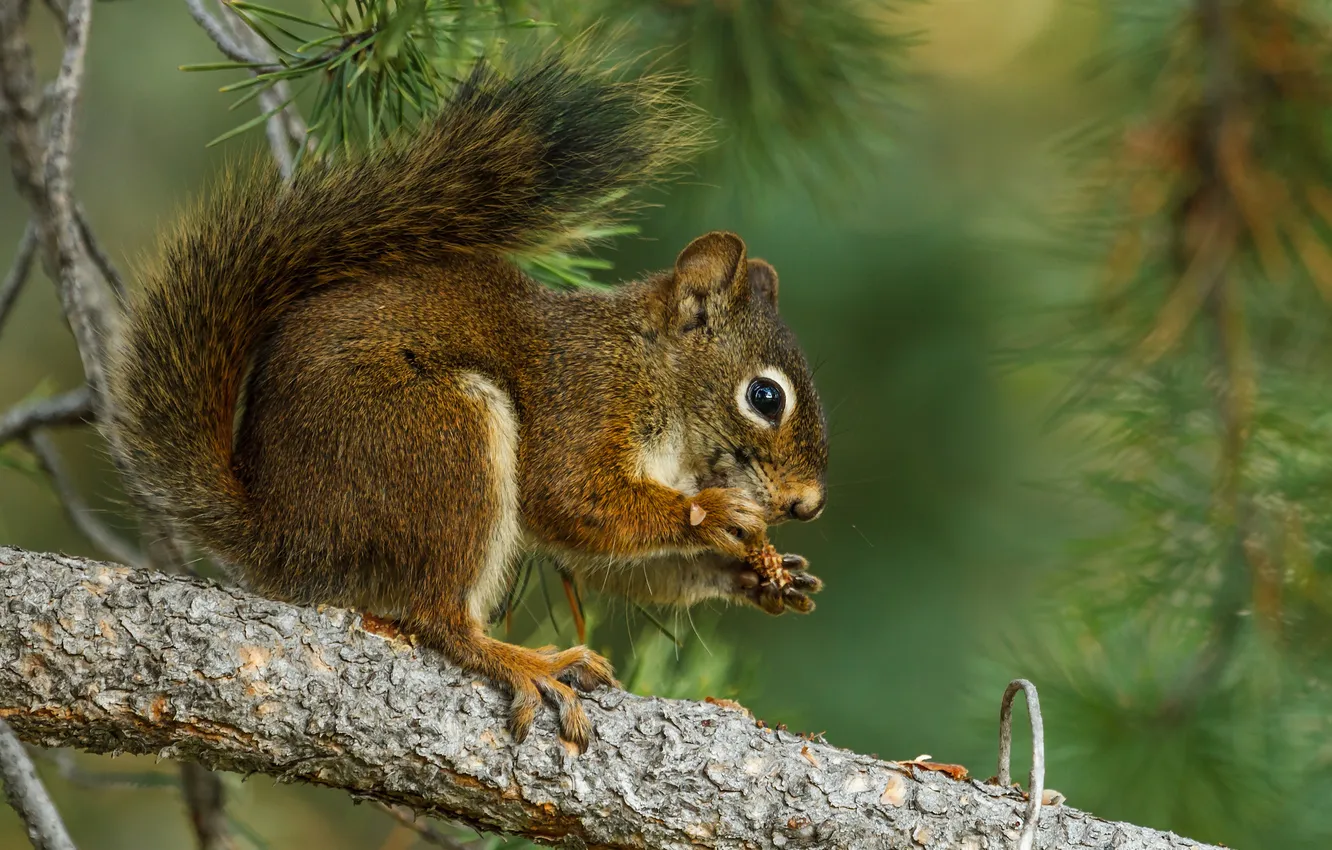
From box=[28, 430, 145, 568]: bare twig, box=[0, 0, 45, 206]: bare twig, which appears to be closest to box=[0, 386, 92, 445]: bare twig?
box=[28, 430, 145, 568]: bare twig

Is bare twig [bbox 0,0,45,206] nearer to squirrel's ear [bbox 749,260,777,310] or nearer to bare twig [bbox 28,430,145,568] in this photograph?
bare twig [bbox 28,430,145,568]

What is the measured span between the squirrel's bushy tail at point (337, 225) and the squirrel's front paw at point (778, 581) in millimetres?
501

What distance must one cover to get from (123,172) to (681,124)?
2458mm

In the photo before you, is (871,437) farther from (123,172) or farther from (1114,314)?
(123,172)

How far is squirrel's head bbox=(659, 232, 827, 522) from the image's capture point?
180 cm

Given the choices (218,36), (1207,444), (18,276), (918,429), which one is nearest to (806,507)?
(1207,444)

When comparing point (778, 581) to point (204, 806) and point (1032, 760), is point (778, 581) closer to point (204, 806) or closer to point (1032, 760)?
point (1032, 760)

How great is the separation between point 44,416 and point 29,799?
0.69 metres

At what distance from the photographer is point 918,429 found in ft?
10.6

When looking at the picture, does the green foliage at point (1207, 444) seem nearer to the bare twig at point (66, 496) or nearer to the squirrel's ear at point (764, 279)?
the squirrel's ear at point (764, 279)

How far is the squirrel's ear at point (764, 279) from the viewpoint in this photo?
6.76 feet

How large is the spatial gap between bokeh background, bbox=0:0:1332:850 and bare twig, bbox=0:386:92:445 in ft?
0.49

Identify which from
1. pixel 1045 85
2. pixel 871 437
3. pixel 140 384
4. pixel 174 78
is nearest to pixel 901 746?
pixel 871 437

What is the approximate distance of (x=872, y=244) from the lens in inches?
126
